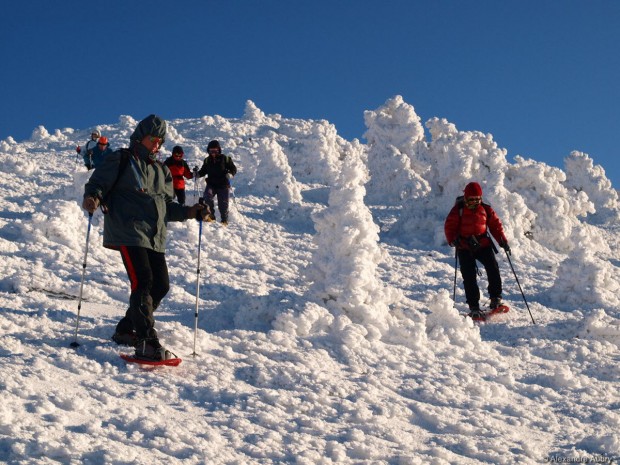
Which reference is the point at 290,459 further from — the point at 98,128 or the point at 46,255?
the point at 98,128

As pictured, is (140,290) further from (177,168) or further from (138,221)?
(177,168)

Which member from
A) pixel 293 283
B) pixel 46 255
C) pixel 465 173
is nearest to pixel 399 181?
pixel 465 173

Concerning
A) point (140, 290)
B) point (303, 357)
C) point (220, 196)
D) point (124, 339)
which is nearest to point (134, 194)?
point (140, 290)

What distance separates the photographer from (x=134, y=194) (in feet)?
17.1

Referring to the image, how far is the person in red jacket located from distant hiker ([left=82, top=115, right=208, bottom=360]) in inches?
199

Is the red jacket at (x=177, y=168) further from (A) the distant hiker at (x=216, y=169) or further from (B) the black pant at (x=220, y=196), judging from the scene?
(B) the black pant at (x=220, y=196)

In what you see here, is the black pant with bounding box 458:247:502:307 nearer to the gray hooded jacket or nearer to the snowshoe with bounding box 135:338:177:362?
the gray hooded jacket

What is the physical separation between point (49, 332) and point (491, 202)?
49.4 feet

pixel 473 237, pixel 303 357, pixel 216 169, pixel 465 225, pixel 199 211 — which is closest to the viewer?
pixel 199 211

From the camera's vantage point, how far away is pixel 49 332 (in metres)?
5.50

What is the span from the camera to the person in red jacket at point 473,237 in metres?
9.05

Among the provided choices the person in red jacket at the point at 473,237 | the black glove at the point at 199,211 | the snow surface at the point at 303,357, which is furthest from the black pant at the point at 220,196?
the black glove at the point at 199,211

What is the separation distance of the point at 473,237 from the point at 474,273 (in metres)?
0.53

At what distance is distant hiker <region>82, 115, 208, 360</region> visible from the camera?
16.6ft
